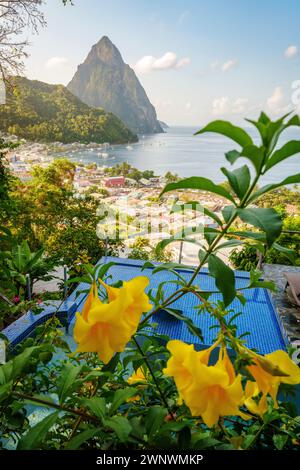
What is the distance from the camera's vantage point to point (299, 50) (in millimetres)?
28984

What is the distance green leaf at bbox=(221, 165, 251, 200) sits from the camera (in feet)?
1.27

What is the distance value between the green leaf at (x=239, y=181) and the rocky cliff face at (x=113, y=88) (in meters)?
31.5

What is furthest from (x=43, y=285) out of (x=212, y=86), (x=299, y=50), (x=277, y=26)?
(x=277, y=26)

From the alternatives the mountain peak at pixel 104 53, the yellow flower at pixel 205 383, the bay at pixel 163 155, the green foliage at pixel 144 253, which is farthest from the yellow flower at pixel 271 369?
the mountain peak at pixel 104 53

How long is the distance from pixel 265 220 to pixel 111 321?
0.20m

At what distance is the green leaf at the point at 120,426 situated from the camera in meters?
0.37

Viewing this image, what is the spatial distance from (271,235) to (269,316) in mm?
4545

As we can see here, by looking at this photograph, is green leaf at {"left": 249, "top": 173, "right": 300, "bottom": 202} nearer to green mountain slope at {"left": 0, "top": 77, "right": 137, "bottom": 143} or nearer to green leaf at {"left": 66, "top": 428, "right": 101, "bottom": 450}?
green leaf at {"left": 66, "top": 428, "right": 101, "bottom": 450}

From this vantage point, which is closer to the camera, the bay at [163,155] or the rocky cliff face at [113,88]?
the bay at [163,155]

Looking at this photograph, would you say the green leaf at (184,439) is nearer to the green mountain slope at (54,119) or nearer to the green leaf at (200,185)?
the green leaf at (200,185)

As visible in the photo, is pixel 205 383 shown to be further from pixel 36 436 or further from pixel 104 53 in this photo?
pixel 104 53

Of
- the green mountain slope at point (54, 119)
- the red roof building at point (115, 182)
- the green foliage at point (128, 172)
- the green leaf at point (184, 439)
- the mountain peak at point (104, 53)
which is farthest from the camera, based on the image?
the mountain peak at point (104, 53)

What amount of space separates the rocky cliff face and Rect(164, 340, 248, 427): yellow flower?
31.6 m

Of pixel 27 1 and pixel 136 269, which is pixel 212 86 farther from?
pixel 27 1
